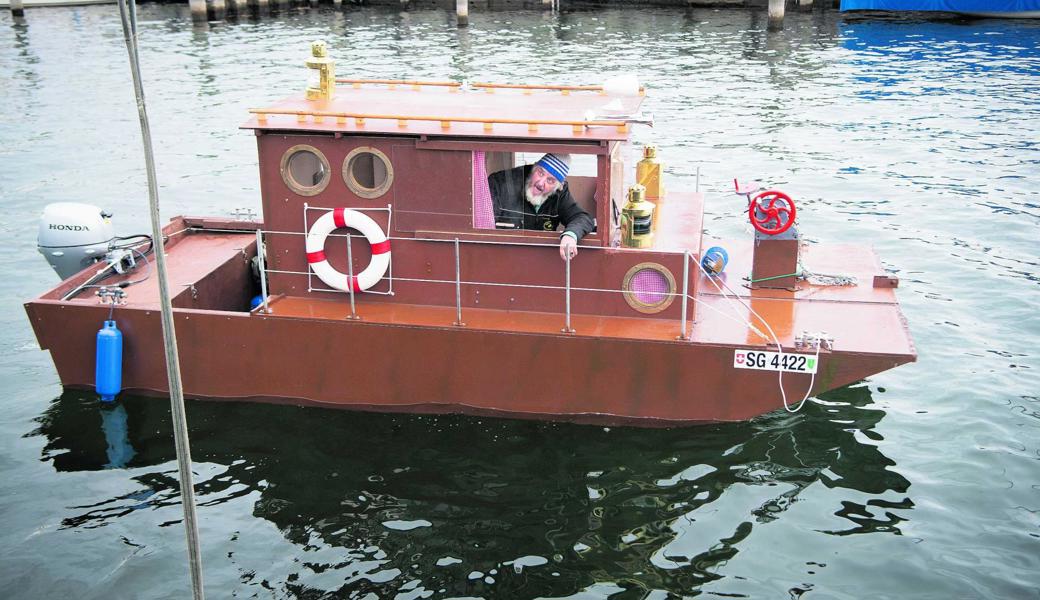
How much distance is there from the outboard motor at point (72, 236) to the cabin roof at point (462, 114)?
290cm

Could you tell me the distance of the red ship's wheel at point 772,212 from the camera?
1108 centimetres

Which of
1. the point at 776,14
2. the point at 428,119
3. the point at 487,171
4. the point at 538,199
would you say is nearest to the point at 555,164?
the point at 538,199

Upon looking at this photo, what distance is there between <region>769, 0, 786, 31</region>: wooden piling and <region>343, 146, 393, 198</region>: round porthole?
103 feet

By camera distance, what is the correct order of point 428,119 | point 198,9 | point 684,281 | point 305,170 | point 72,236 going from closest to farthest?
point 684,281, point 428,119, point 305,170, point 72,236, point 198,9

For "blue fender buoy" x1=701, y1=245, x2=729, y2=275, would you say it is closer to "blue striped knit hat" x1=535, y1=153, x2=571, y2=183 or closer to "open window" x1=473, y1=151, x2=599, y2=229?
"open window" x1=473, y1=151, x2=599, y2=229

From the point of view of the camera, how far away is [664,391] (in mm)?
10703

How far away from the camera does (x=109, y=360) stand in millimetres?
11250

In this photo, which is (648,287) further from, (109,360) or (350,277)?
(109,360)

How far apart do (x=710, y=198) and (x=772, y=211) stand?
8.79 metres

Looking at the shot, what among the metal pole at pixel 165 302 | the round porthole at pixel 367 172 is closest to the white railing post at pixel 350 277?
the round porthole at pixel 367 172

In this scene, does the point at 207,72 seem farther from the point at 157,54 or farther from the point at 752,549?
the point at 752,549

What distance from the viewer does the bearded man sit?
35.1 ft

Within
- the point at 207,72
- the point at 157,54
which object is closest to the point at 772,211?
the point at 207,72

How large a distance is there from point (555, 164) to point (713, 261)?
8.21 feet
